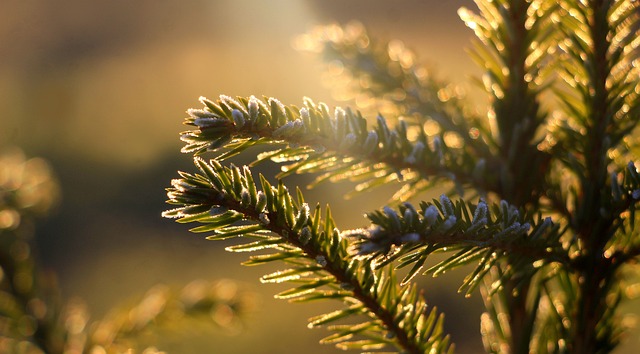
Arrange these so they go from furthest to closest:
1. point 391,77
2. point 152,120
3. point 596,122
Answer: point 152,120 → point 391,77 → point 596,122

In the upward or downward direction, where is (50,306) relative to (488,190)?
downward

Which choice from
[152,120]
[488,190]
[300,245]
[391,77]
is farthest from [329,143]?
[152,120]

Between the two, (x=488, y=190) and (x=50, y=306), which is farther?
(x=50, y=306)

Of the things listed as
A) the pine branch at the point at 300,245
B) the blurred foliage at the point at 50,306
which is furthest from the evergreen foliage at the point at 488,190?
the blurred foliage at the point at 50,306

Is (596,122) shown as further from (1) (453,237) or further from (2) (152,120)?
(2) (152,120)

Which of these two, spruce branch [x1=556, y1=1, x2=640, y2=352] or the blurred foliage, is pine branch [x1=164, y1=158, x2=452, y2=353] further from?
the blurred foliage

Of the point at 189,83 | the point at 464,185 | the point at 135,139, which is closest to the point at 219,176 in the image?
the point at 464,185

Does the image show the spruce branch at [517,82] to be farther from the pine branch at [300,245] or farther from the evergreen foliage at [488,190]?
the pine branch at [300,245]

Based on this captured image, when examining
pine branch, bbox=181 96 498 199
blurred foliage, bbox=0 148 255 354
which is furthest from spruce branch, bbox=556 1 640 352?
blurred foliage, bbox=0 148 255 354
